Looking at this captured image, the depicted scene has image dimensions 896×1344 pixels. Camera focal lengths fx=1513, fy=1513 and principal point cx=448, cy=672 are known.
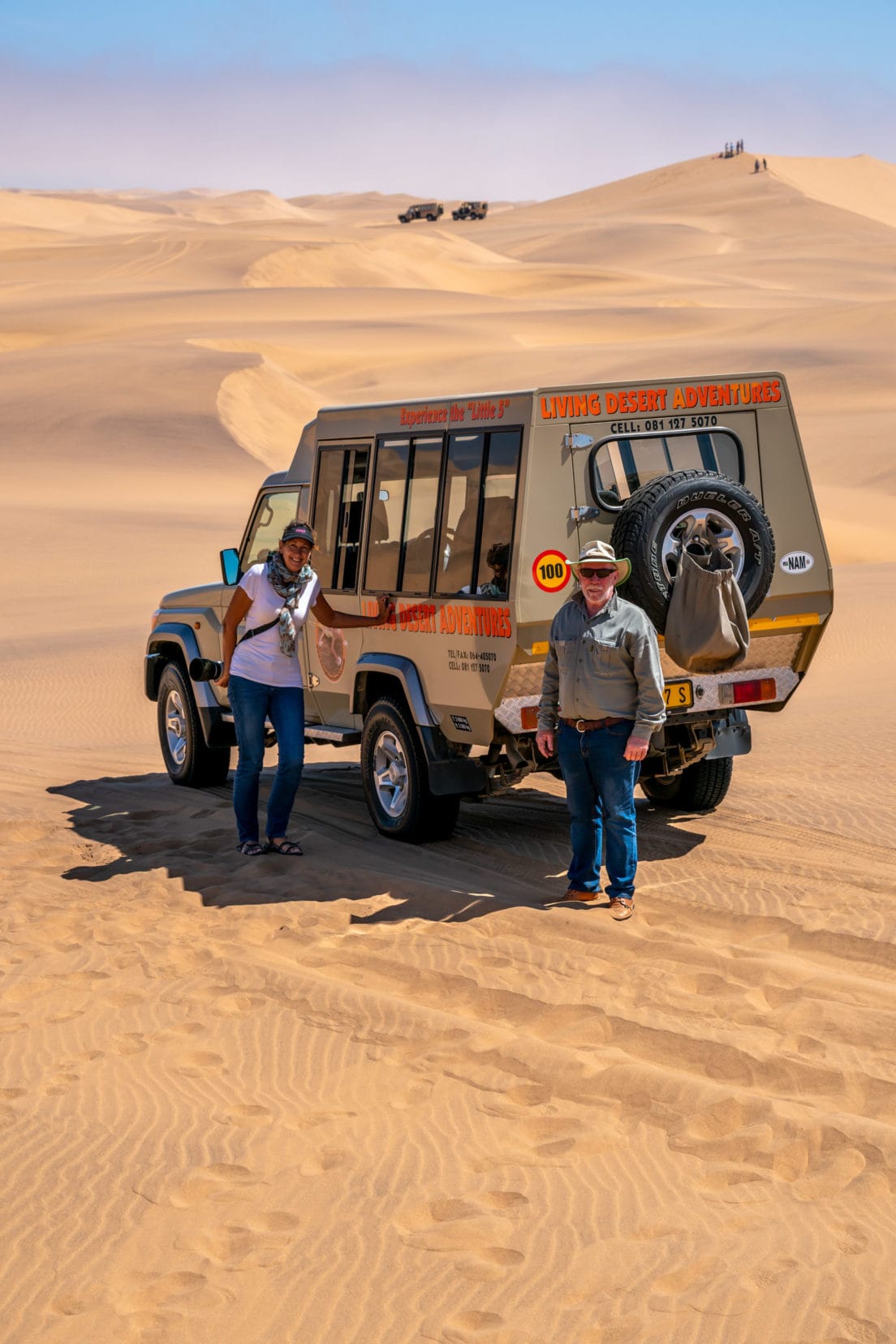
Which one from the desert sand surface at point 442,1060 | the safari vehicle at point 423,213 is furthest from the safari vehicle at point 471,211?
the desert sand surface at point 442,1060

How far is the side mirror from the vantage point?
9.65 m

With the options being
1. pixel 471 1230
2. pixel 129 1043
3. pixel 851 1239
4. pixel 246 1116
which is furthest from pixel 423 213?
pixel 851 1239

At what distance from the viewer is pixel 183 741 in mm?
11477

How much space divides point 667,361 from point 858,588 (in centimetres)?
2873

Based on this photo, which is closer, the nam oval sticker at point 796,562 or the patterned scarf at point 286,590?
the nam oval sticker at point 796,562

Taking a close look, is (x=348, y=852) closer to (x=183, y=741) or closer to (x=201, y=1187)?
(x=183, y=741)

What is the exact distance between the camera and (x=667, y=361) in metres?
49.5

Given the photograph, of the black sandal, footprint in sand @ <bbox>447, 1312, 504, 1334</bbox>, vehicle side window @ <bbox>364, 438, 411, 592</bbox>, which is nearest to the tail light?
vehicle side window @ <bbox>364, 438, 411, 592</bbox>

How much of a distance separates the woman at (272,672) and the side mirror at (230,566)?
2.65 ft

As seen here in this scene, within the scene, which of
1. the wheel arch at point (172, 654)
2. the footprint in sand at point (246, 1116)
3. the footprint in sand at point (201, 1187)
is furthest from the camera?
the wheel arch at point (172, 654)

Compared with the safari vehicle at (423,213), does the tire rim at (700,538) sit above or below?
below

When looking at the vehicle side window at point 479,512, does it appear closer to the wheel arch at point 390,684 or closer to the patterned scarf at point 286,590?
the wheel arch at point 390,684

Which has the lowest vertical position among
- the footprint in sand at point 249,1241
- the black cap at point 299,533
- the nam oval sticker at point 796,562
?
the footprint in sand at point 249,1241

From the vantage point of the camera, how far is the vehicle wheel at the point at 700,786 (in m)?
9.55
